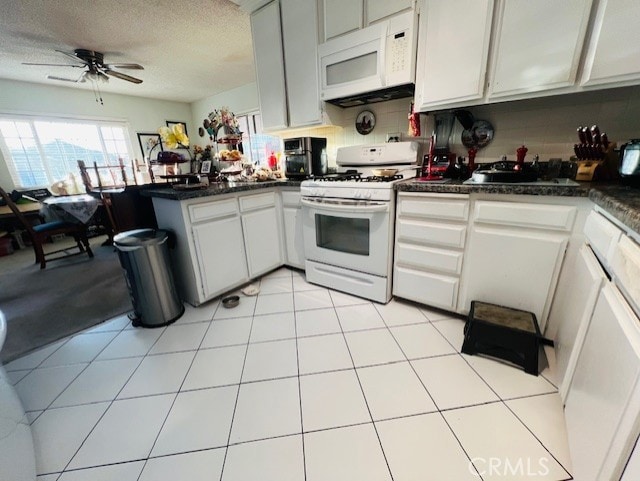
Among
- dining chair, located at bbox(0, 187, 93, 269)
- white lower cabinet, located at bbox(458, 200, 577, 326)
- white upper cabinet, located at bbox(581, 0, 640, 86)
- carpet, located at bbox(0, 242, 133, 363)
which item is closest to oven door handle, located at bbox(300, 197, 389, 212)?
white lower cabinet, located at bbox(458, 200, 577, 326)

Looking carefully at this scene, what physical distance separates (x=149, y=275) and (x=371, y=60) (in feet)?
7.13

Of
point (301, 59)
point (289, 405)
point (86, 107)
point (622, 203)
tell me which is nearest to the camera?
point (622, 203)

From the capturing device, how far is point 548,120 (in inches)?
66.1

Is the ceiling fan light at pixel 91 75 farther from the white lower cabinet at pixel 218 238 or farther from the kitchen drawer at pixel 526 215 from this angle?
the kitchen drawer at pixel 526 215

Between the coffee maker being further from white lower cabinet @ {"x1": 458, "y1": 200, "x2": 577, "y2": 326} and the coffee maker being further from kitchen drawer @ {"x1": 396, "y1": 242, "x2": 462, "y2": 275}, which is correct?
kitchen drawer @ {"x1": 396, "y1": 242, "x2": 462, "y2": 275}

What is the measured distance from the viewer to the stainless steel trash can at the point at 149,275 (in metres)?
1.68

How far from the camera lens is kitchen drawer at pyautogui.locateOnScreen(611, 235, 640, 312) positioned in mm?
628

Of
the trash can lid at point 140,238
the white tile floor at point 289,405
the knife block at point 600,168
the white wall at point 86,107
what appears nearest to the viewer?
the white tile floor at point 289,405

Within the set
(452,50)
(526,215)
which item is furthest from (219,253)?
(452,50)

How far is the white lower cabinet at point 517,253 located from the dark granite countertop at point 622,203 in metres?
0.23

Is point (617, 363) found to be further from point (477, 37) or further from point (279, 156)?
point (279, 156)

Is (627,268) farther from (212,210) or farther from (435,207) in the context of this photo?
(212,210)

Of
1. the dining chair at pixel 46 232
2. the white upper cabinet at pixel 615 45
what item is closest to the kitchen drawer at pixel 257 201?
the white upper cabinet at pixel 615 45

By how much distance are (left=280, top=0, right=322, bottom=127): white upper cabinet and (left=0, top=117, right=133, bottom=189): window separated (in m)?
4.56
